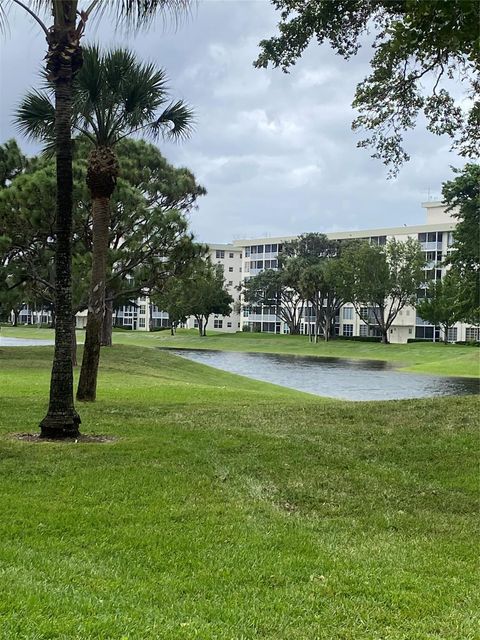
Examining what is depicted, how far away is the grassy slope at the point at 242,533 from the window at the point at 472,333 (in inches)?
2780

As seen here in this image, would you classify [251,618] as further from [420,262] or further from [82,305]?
[420,262]

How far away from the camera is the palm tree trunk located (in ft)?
42.3

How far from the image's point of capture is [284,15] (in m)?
10.4

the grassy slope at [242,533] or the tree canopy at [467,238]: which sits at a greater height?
the tree canopy at [467,238]

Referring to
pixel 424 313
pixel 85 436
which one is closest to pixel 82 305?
pixel 85 436

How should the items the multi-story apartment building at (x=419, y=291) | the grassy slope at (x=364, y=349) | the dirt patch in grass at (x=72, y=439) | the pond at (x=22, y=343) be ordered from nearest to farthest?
the dirt patch in grass at (x=72, y=439) → the pond at (x=22, y=343) → the grassy slope at (x=364, y=349) → the multi-story apartment building at (x=419, y=291)

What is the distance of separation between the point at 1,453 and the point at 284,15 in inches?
301

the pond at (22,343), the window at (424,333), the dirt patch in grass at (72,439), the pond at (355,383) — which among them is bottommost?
the pond at (355,383)

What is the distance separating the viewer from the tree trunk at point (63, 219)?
920cm

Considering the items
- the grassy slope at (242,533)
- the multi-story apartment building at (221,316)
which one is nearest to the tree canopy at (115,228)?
the grassy slope at (242,533)

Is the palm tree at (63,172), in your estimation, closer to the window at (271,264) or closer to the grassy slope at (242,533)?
the grassy slope at (242,533)

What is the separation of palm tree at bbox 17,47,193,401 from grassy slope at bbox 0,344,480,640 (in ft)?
11.1

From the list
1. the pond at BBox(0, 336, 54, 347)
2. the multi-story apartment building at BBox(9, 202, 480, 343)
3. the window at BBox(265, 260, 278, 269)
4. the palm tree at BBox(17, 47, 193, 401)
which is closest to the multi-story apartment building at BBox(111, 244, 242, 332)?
the multi-story apartment building at BBox(9, 202, 480, 343)

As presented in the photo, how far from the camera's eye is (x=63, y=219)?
928 centimetres
